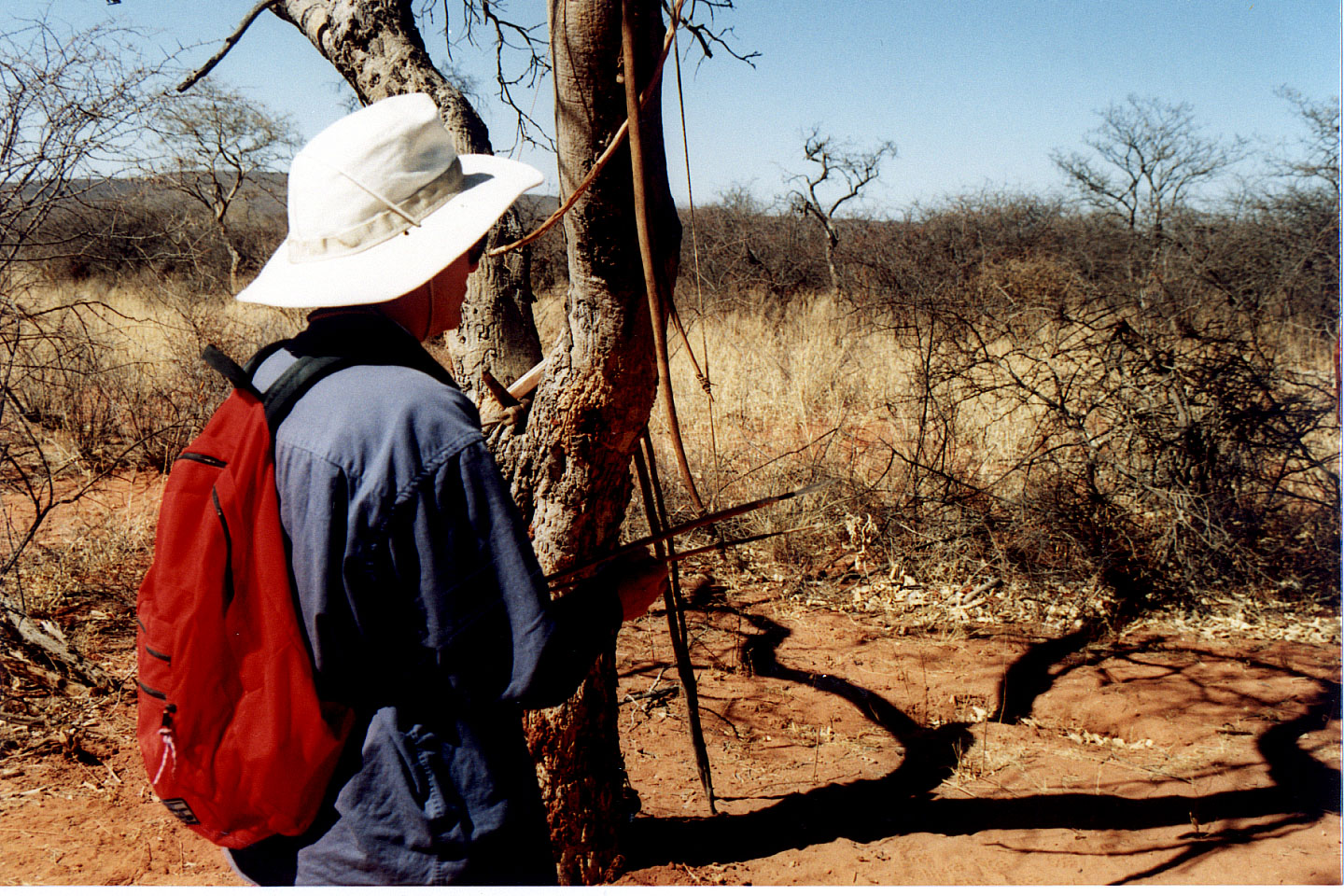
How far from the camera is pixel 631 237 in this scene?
1790 mm

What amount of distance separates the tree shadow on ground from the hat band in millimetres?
1953

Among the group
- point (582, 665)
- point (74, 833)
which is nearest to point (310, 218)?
point (582, 665)

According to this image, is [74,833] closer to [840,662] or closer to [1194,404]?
[840,662]

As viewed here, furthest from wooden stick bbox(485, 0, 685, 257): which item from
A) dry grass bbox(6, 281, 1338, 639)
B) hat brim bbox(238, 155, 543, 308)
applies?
dry grass bbox(6, 281, 1338, 639)

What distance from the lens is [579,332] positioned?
1945 millimetres

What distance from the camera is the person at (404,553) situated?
938mm

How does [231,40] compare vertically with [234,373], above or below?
above

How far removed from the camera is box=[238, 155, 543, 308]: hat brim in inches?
40.8

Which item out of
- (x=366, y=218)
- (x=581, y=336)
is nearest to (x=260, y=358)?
(x=366, y=218)

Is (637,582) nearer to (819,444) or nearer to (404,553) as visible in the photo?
(404,553)

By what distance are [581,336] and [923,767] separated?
2.21 meters

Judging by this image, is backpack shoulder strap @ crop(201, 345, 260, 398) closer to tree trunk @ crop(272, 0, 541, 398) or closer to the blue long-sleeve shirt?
the blue long-sleeve shirt

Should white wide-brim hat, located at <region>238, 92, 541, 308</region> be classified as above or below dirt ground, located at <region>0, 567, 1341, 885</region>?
above

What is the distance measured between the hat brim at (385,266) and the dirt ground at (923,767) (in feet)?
6.38
